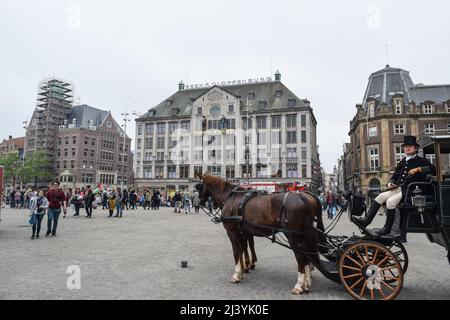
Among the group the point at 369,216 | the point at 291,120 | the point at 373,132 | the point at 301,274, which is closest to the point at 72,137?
the point at 291,120

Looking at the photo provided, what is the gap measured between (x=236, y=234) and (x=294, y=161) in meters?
50.2

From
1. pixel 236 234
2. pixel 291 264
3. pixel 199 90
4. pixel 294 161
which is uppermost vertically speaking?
pixel 199 90

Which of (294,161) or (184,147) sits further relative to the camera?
(184,147)

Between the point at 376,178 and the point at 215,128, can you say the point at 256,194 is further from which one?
the point at 215,128

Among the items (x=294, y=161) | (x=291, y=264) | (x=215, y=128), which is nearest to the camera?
(x=291, y=264)

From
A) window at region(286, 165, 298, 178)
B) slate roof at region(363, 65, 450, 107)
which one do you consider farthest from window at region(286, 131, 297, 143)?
slate roof at region(363, 65, 450, 107)

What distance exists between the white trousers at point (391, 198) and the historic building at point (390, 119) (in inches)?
1590

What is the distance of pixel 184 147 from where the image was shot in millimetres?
61344

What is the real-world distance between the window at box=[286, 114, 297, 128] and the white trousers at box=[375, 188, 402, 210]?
51.9 metres

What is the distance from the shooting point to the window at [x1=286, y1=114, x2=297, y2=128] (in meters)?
55.9

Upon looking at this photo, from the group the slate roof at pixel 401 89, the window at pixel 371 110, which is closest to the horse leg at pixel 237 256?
the window at pixel 371 110

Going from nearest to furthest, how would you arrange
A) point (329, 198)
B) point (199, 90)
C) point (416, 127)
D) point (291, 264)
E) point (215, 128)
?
1. point (291, 264)
2. point (329, 198)
3. point (416, 127)
4. point (215, 128)
5. point (199, 90)

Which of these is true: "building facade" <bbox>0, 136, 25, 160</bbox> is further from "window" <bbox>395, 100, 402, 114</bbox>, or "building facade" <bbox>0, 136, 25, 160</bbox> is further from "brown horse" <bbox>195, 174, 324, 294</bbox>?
"brown horse" <bbox>195, 174, 324, 294</bbox>
